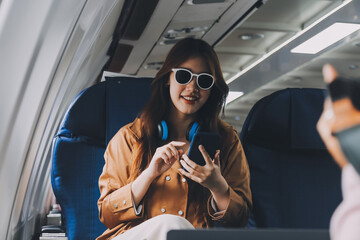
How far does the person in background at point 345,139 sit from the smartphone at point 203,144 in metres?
1.30

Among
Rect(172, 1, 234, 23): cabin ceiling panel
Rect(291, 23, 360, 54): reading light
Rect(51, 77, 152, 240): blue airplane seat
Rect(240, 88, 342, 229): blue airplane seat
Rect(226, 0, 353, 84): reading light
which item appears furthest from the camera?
Rect(291, 23, 360, 54): reading light

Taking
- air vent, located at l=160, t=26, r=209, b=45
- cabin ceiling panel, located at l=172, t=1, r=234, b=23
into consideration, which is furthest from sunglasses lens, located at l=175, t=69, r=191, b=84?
air vent, located at l=160, t=26, r=209, b=45

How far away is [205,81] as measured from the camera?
189cm

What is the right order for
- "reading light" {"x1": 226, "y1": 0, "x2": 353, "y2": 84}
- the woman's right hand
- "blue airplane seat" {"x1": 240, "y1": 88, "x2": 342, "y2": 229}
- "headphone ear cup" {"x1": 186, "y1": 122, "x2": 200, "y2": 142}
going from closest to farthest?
the woman's right hand
"headphone ear cup" {"x1": 186, "y1": 122, "x2": 200, "y2": 142}
"blue airplane seat" {"x1": 240, "y1": 88, "x2": 342, "y2": 229}
"reading light" {"x1": 226, "y1": 0, "x2": 353, "y2": 84}

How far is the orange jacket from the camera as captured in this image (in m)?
1.85

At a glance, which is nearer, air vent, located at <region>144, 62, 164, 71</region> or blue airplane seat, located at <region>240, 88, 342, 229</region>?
blue airplane seat, located at <region>240, 88, 342, 229</region>

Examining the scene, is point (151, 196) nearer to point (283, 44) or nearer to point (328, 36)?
point (328, 36)

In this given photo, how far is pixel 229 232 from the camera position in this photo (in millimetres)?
580

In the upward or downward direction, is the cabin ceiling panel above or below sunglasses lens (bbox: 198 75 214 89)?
above

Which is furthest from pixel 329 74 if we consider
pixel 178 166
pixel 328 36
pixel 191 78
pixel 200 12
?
pixel 328 36

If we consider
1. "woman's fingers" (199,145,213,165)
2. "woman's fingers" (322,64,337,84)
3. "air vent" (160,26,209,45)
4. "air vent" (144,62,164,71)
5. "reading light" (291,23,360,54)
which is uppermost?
"reading light" (291,23,360,54)

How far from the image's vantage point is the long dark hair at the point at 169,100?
195 centimetres

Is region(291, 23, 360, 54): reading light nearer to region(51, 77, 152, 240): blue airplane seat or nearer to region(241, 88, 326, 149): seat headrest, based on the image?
region(241, 88, 326, 149): seat headrest

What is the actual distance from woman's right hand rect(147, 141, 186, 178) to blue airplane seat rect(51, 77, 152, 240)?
727 millimetres
